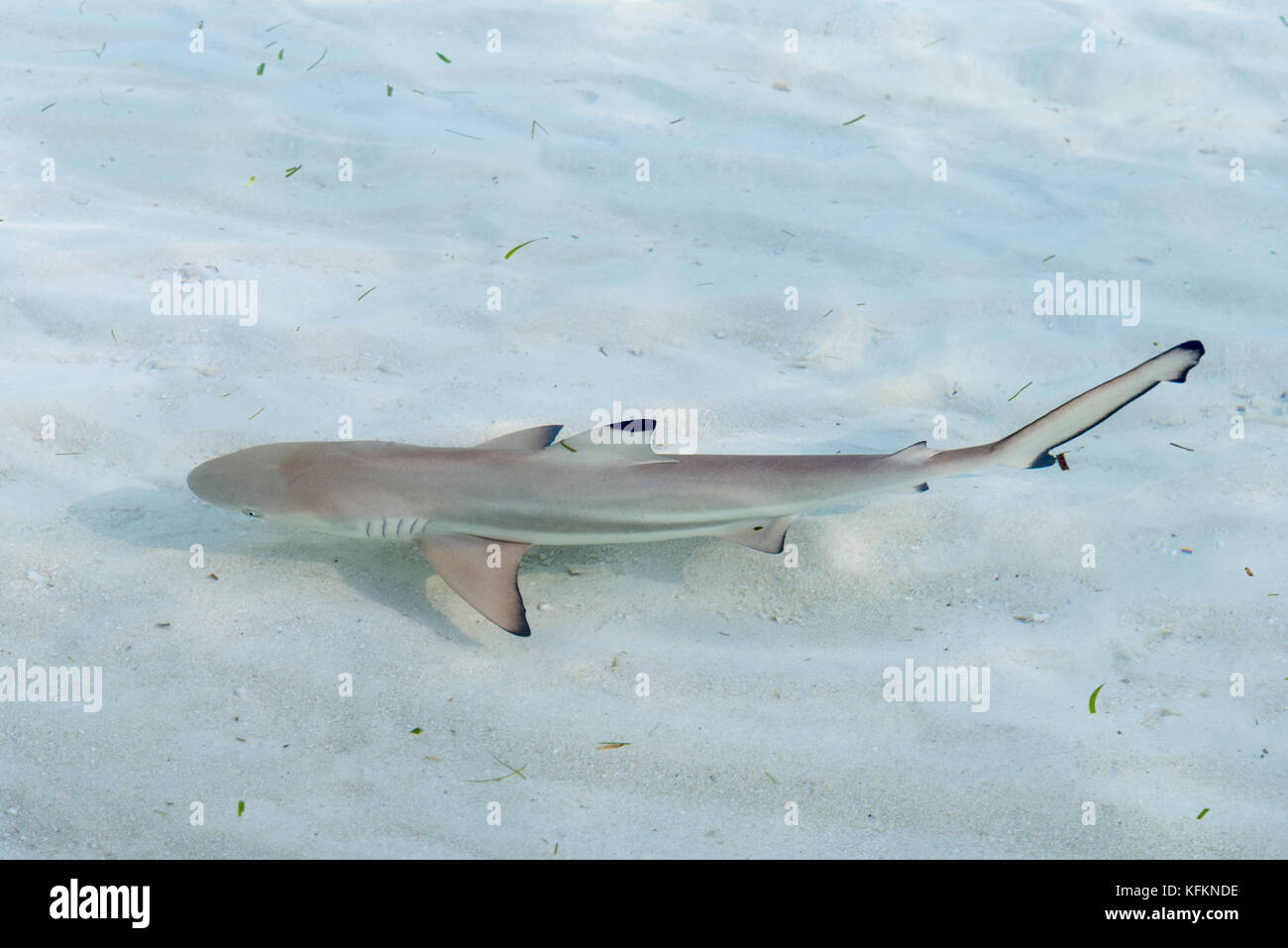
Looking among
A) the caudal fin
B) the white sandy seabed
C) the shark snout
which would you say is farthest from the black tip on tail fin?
the shark snout

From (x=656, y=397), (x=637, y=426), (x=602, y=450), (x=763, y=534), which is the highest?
(x=656, y=397)

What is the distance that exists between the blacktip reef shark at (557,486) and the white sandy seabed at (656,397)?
29cm

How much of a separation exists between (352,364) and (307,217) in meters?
1.65

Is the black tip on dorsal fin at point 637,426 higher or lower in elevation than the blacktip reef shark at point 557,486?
higher

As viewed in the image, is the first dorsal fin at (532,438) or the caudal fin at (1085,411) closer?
the caudal fin at (1085,411)

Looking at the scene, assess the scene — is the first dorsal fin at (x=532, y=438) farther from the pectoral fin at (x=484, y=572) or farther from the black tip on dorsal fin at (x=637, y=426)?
the pectoral fin at (x=484, y=572)

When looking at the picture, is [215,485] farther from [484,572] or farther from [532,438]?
[532,438]

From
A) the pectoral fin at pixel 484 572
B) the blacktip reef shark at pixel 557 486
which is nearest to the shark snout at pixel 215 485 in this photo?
the blacktip reef shark at pixel 557 486

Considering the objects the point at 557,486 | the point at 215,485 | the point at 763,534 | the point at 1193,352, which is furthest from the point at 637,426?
the point at 1193,352

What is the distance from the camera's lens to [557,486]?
3383mm

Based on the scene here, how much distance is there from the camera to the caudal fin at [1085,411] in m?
3.40

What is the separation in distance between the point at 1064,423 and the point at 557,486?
178 cm

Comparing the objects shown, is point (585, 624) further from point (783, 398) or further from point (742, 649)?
point (783, 398)

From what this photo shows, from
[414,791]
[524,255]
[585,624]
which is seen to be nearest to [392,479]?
[585,624]
